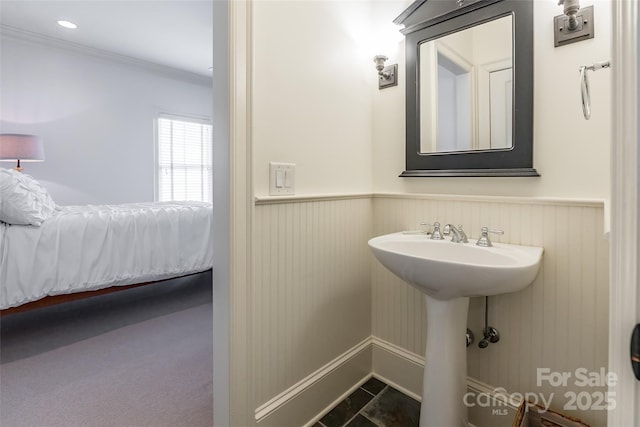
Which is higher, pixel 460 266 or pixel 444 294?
pixel 460 266

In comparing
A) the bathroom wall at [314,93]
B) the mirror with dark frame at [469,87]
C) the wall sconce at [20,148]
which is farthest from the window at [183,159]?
the mirror with dark frame at [469,87]

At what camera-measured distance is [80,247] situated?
2094 millimetres

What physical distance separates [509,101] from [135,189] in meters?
4.47

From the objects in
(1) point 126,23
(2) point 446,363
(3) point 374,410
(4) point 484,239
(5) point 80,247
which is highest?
(1) point 126,23

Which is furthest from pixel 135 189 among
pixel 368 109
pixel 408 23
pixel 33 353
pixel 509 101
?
pixel 509 101

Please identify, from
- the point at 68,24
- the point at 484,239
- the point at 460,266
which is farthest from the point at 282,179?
the point at 68,24

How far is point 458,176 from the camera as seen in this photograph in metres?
1.45

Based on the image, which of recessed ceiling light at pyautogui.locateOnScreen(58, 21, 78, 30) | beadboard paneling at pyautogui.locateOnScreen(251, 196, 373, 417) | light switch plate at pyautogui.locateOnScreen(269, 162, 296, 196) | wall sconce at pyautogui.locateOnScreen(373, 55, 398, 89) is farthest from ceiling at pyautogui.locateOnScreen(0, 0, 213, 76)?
beadboard paneling at pyautogui.locateOnScreen(251, 196, 373, 417)

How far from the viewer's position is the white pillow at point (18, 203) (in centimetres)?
191

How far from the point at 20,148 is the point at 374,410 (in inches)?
156

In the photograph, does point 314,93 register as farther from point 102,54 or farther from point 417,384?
point 102,54

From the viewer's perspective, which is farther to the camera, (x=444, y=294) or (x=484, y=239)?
(x=484, y=239)

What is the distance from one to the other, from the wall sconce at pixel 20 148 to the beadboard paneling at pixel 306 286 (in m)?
3.42

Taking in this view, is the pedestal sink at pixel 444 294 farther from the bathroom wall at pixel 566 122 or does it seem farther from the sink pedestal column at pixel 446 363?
the bathroom wall at pixel 566 122
